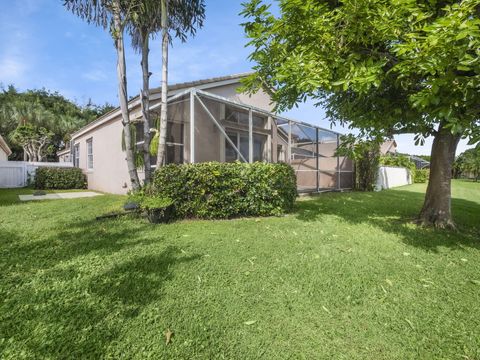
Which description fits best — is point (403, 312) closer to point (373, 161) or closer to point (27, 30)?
point (373, 161)

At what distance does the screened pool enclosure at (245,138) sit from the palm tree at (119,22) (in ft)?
4.75

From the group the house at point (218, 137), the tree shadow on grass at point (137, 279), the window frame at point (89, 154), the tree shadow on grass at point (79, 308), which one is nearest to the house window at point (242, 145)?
the house at point (218, 137)

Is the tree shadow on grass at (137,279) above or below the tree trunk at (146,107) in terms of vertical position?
below

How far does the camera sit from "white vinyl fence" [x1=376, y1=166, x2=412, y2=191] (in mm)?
15045

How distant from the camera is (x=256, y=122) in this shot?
11.0 metres

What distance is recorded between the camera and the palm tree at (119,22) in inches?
248

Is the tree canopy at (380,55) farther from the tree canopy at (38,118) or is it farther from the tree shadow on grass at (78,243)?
the tree canopy at (38,118)

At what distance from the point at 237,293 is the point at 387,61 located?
154 inches

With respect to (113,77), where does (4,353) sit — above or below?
below

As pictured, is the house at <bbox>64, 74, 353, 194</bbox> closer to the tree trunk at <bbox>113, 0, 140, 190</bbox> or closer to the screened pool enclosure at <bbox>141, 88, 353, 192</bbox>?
the screened pool enclosure at <bbox>141, 88, 353, 192</bbox>

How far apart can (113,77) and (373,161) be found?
12.9 metres

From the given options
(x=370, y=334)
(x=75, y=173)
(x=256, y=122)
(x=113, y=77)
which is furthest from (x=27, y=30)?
(x=370, y=334)

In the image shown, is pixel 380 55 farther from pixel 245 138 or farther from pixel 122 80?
pixel 245 138

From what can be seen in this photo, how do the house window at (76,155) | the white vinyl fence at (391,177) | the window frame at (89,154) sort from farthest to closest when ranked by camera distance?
the house window at (76,155), the white vinyl fence at (391,177), the window frame at (89,154)
